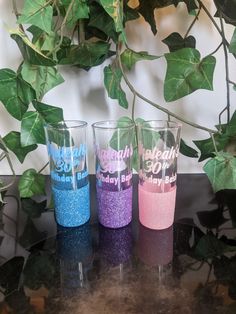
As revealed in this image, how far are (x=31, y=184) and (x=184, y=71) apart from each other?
1.32 ft

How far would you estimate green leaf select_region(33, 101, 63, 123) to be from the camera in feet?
2.02

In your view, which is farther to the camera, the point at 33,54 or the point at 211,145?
the point at 211,145

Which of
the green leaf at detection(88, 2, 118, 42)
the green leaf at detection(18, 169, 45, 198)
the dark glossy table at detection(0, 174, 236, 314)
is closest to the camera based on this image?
the dark glossy table at detection(0, 174, 236, 314)

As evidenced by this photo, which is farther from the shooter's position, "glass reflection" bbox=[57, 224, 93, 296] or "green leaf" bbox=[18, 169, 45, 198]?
"green leaf" bbox=[18, 169, 45, 198]

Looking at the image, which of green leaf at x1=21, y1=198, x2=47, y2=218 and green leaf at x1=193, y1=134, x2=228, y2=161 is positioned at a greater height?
green leaf at x1=193, y1=134, x2=228, y2=161

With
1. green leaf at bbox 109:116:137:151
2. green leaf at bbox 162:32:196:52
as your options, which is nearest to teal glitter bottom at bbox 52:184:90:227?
green leaf at bbox 109:116:137:151

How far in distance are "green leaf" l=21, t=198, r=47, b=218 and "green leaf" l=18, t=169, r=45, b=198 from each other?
0.02m

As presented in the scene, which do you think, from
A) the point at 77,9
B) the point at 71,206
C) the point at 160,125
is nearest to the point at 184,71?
the point at 160,125

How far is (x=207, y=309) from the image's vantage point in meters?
0.42

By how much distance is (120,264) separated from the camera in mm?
517

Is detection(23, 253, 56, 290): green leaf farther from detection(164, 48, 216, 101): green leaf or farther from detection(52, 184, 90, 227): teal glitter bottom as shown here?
detection(164, 48, 216, 101): green leaf

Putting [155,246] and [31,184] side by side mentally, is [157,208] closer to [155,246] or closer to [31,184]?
[155,246]

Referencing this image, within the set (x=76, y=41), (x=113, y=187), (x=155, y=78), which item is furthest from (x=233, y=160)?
(x=76, y=41)

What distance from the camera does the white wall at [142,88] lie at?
771mm
